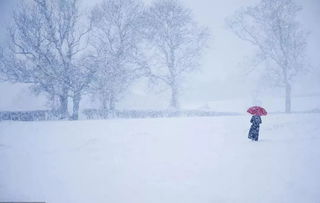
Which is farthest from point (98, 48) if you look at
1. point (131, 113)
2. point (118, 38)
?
point (131, 113)

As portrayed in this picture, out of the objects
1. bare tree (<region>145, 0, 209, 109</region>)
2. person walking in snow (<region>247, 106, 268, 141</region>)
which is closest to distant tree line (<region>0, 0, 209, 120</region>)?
bare tree (<region>145, 0, 209, 109</region>)

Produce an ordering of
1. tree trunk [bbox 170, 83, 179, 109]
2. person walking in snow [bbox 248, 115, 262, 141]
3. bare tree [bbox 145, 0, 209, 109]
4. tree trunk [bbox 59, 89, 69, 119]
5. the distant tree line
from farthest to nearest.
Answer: tree trunk [bbox 170, 83, 179, 109]
bare tree [bbox 145, 0, 209, 109]
tree trunk [bbox 59, 89, 69, 119]
the distant tree line
person walking in snow [bbox 248, 115, 262, 141]

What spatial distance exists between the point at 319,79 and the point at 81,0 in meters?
58.5

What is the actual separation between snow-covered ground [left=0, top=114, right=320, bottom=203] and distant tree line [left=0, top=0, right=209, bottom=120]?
6.82 metres

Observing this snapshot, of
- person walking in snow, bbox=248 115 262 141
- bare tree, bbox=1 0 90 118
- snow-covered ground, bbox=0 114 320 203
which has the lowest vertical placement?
snow-covered ground, bbox=0 114 320 203

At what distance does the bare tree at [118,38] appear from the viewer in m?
26.9

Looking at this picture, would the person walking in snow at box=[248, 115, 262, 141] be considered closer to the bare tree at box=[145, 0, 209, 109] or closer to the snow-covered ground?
the snow-covered ground

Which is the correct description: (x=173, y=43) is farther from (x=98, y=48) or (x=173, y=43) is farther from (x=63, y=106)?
(x=63, y=106)

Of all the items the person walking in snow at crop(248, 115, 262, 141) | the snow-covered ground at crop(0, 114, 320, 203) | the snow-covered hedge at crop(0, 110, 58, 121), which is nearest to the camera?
the snow-covered ground at crop(0, 114, 320, 203)

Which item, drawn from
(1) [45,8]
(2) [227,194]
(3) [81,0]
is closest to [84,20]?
(3) [81,0]

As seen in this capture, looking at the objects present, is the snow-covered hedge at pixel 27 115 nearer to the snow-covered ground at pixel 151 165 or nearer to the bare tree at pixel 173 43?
the snow-covered ground at pixel 151 165

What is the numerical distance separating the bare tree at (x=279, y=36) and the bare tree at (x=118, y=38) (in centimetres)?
1278

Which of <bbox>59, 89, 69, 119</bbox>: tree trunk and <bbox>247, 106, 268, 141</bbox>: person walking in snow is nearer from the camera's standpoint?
<bbox>247, 106, 268, 141</bbox>: person walking in snow

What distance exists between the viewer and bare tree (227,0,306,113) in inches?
1225
